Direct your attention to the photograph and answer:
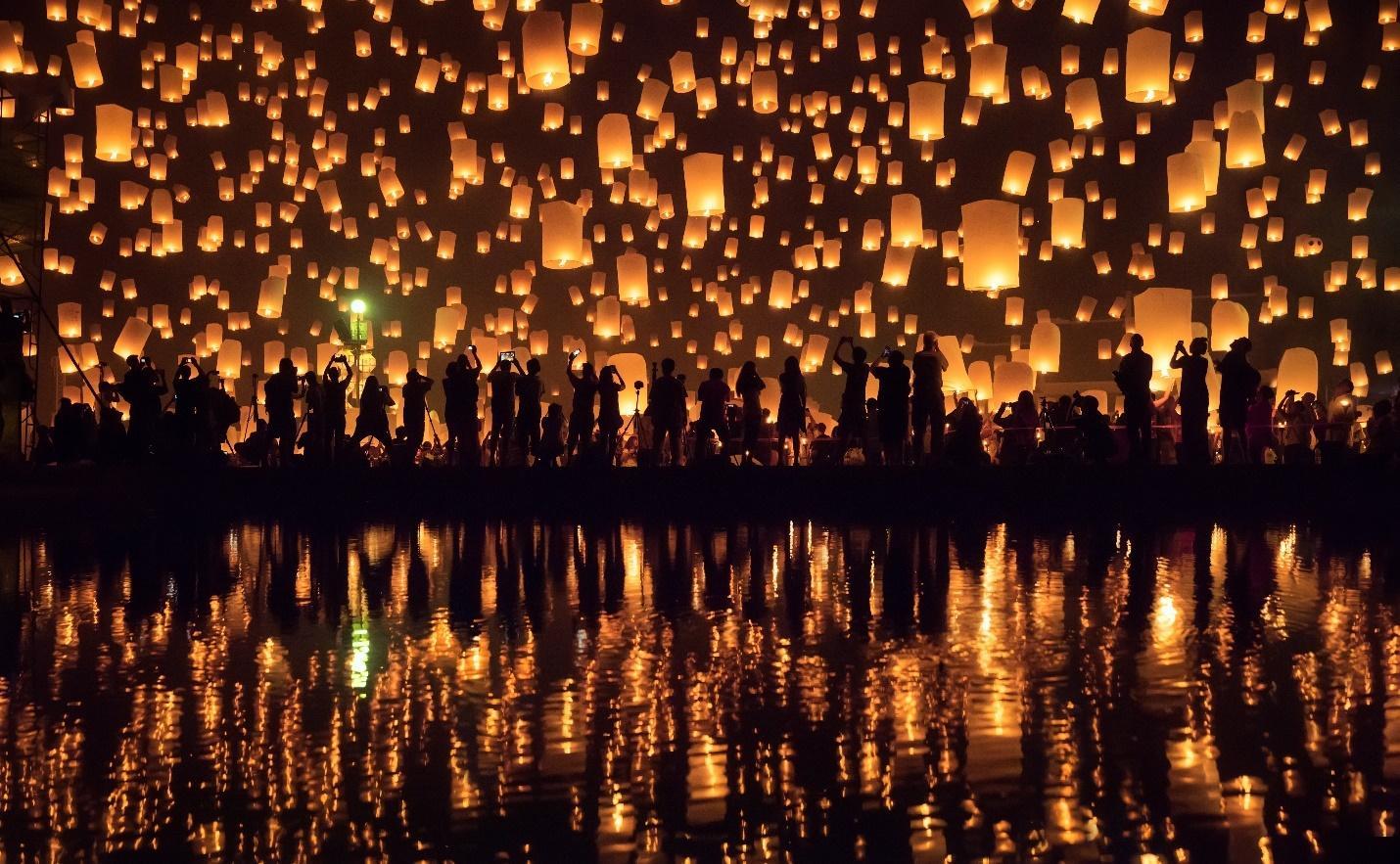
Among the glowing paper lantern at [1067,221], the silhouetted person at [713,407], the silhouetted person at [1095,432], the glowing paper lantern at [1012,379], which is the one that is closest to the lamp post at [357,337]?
the silhouetted person at [713,407]

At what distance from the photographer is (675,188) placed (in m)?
21.3

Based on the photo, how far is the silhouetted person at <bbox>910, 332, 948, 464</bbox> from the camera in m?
11.5

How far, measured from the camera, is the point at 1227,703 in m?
3.25

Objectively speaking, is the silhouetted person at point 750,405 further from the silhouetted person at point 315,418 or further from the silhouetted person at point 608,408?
the silhouetted person at point 315,418

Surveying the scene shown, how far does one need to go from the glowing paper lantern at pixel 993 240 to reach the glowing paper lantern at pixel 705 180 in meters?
2.81

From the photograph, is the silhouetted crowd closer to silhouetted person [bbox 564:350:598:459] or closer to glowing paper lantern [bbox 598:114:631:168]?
silhouetted person [bbox 564:350:598:459]

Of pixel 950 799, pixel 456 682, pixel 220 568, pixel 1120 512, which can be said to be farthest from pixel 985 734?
pixel 1120 512

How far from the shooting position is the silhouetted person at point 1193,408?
35.9 ft

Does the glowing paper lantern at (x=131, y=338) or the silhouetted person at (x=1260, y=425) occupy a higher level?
the glowing paper lantern at (x=131, y=338)

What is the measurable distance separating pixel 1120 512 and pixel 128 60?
16.1 meters

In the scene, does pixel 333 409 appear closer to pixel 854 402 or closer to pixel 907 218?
pixel 854 402

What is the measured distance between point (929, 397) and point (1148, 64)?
3996 millimetres

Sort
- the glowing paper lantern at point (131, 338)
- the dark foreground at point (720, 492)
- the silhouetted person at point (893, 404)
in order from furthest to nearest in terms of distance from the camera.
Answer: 1. the glowing paper lantern at point (131, 338)
2. the silhouetted person at point (893, 404)
3. the dark foreground at point (720, 492)

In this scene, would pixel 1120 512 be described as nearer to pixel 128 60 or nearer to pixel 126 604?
pixel 126 604
